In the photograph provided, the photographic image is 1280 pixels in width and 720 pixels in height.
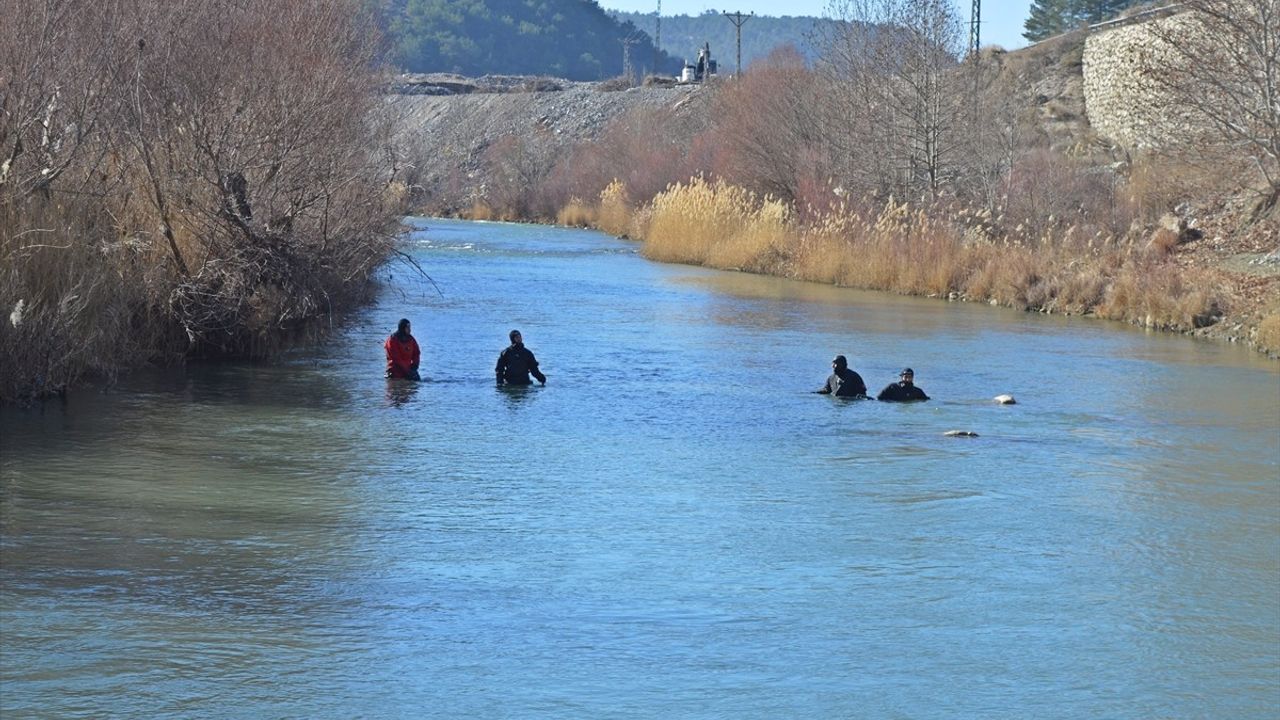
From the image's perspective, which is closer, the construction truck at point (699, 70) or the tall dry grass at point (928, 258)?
the tall dry grass at point (928, 258)

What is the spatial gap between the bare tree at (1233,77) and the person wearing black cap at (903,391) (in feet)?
31.2

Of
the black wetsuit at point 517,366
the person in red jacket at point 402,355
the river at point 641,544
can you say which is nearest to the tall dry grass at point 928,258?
the river at point 641,544

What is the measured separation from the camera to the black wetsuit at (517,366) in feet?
59.0

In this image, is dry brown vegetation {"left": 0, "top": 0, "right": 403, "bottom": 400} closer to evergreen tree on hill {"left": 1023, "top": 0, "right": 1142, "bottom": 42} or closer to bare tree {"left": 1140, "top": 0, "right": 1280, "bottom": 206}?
bare tree {"left": 1140, "top": 0, "right": 1280, "bottom": 206}

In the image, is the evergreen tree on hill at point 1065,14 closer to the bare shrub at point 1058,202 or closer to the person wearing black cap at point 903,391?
the bare shrub at point 1058,202

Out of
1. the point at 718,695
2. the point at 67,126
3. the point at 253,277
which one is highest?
the point at 67,126

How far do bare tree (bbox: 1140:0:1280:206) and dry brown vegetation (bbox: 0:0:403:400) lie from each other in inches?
512

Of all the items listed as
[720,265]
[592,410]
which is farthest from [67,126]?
[720,265]

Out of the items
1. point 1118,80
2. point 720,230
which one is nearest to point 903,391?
point 720,230

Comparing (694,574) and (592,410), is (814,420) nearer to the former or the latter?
(592,410)

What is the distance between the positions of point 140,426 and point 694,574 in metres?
6.88

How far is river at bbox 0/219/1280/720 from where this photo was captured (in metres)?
8.46

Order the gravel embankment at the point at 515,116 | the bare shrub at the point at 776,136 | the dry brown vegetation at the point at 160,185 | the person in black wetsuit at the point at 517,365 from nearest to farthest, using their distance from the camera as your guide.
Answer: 1. the dry brown vegetation at the point at 160,185
2. the person in black wetsuit at the point at 517,365
3. the bare shrub at the point at 776,136
4. the gravel embankment at the point at 515,116

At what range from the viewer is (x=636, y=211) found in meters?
52.7
